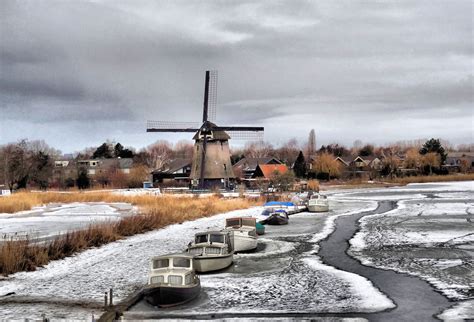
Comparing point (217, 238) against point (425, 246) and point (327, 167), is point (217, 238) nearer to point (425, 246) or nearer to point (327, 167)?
point (425, 246)

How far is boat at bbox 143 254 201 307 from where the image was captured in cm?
1809

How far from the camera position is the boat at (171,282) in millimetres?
18094

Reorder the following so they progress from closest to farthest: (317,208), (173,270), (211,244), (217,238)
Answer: (173,270) < (211,244) < (217,238) < (317,208)

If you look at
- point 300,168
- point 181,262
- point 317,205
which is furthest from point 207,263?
point 300,168

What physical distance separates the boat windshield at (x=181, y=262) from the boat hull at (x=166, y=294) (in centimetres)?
133

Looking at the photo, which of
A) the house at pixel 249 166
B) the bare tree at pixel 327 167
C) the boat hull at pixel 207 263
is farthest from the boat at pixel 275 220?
the bare tree at pixel 327 167

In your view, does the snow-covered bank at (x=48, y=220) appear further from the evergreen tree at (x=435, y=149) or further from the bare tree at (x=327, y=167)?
the evergreen tree at (x=435, y=149)

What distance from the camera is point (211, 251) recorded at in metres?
24.3

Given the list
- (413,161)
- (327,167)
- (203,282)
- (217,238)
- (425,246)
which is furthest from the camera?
(413,161)

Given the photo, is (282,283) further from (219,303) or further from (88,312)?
(88,312)

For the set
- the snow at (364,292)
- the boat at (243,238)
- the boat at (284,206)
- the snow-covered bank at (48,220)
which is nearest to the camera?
the snow at (364,292)

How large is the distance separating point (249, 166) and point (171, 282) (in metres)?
134

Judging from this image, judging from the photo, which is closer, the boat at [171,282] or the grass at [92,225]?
the boat at [171,282]

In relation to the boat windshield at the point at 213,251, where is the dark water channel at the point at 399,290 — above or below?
below
